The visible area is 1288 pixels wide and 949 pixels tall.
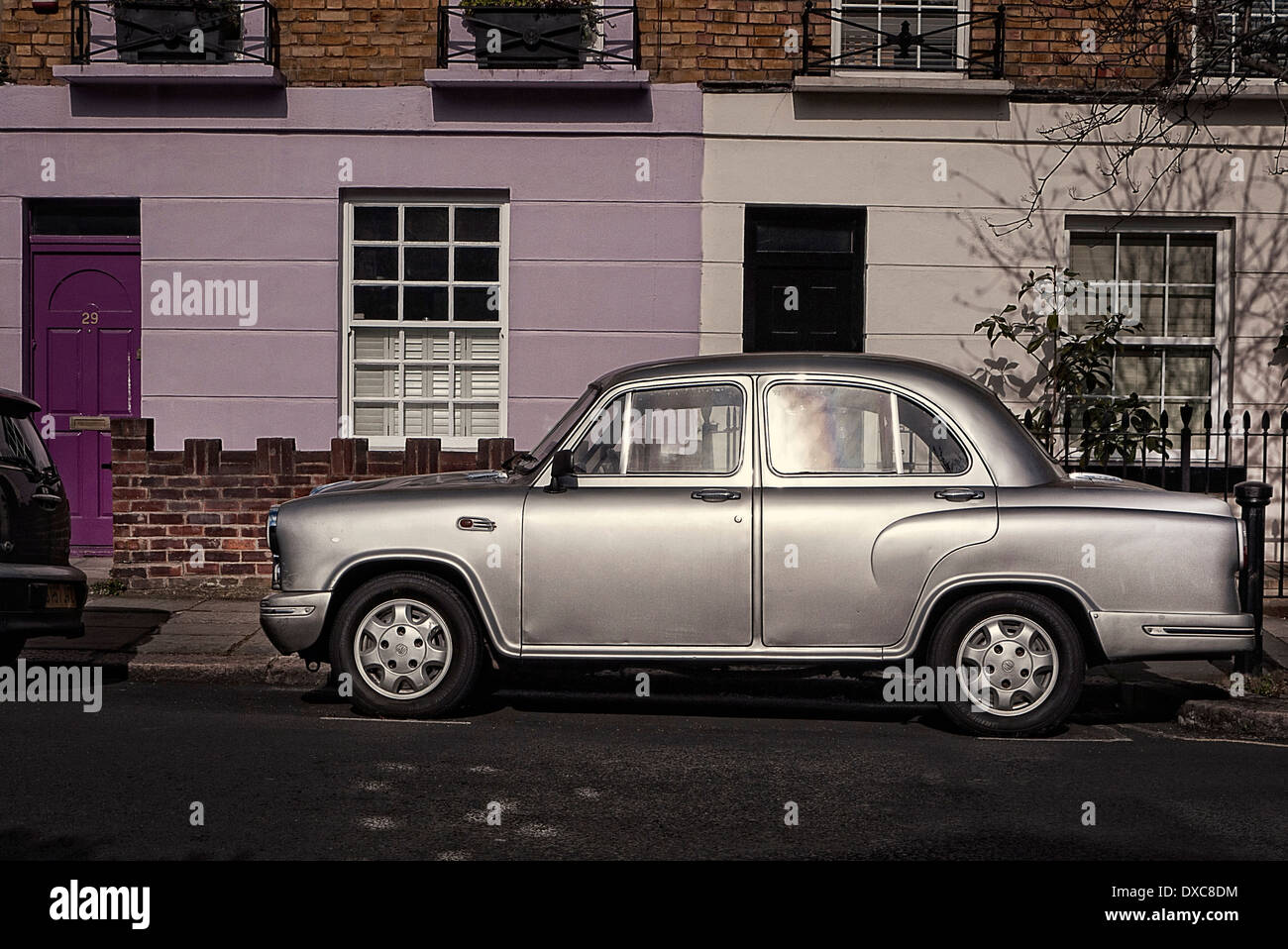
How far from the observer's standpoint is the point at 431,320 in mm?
12805

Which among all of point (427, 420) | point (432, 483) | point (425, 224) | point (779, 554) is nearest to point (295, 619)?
point (432, 483)

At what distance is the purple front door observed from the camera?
41.8 feet

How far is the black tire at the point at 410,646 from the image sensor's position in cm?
697

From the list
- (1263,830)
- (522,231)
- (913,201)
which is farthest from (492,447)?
(1263,830)

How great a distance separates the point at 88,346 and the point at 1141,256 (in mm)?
9522

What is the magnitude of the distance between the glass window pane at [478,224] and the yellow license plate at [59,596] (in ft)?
19.7

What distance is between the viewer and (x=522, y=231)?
41.5 ft

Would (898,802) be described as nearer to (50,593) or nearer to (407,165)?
(50,593)

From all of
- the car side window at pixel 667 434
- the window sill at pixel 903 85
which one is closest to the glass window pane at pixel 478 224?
the window sill at pixel 903 85

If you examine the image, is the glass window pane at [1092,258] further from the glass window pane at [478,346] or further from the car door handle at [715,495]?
the car door handle at [715,495]

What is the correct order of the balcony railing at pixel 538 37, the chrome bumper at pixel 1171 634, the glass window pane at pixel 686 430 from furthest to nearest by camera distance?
the balcony railing at pixel 538 37 → the glass window pane at pixel 686 430 → the chrome bumper at pixel 1171 634

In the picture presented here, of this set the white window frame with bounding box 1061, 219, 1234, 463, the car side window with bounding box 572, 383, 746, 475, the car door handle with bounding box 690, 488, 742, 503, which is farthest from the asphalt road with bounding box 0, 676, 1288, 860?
the white window frame with bounding box 1061, 219, 1234, 463

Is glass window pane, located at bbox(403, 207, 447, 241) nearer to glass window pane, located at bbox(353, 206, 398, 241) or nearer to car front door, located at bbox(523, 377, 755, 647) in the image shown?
glass window pane, located at bbox(353, 206, 398, 241)
